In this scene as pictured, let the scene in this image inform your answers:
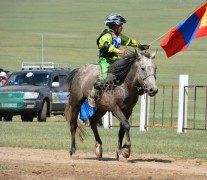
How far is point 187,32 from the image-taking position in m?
16.6

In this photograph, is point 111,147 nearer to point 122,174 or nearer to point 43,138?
point 43,138

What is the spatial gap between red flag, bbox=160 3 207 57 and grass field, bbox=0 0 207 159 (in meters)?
2.05

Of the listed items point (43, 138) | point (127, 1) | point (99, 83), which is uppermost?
point (127, 1)

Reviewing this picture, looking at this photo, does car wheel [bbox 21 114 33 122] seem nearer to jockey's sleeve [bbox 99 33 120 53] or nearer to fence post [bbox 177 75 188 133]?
fence post [bbox 177 75 188 133]

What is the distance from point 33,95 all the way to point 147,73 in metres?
14.0

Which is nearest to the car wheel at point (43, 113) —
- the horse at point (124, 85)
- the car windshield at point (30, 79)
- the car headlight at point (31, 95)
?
the car headlight at point (31, 95)

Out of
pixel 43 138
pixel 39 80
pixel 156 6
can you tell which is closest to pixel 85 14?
pixel 156 6

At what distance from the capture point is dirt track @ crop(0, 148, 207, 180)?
12.0 m

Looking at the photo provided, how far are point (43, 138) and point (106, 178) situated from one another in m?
8.55

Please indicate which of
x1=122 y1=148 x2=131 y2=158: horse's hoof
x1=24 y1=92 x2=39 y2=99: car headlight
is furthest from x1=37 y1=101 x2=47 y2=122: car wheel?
x1=122 y1=148 x2=131 y2=158: horse's hoof

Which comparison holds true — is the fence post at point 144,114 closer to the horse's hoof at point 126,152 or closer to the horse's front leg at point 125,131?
the horse's front leg at point 125,131

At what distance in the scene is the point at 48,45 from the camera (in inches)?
2785

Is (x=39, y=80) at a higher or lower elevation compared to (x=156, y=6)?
lower

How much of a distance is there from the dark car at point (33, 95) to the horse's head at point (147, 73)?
45.1ft
